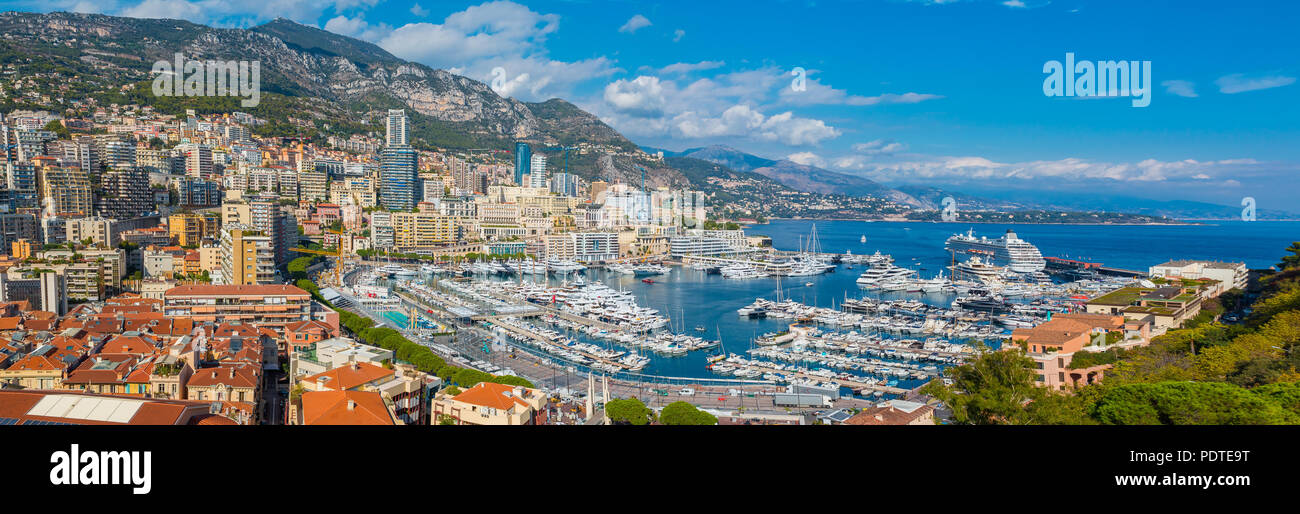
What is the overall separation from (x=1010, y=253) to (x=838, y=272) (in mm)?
6016

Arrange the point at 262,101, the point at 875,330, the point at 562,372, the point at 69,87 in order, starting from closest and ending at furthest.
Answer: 1. the point at 562,372
2. the point at 875,330
3. the point at 69,87
4. the point at 262,101

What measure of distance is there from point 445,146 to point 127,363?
38.5 meters

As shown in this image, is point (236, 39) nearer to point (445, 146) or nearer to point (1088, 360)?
point (445, 146)

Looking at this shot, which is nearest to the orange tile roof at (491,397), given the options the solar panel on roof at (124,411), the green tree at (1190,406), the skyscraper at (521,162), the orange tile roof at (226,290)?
the solar panel on roof at (124,411)

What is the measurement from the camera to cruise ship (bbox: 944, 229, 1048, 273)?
24859 millimetres

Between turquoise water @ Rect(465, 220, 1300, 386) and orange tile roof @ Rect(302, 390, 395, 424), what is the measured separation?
5.82 meters

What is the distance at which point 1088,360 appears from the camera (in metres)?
7.21

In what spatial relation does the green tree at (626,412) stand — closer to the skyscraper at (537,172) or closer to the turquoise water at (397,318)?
the turquoise water at (397,318)

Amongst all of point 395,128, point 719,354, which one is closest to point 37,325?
point 719,354

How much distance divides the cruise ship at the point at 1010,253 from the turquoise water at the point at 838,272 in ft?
5.04

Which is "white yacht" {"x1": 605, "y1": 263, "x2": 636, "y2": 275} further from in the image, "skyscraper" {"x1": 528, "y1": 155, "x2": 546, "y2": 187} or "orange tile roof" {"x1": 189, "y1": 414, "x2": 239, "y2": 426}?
"orange tile roof" {"x1": 189, "y1": 414, "x2": 239, "y2": 426}

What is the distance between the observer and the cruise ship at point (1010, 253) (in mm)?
24859

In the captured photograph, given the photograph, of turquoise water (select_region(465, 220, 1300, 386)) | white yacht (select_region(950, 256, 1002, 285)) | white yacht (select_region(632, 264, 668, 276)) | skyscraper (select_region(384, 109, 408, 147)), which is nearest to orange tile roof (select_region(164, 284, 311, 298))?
turquoise water (select_region(465, 220, 1300, 386))

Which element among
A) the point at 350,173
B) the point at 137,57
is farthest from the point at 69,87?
the point at 350,173
